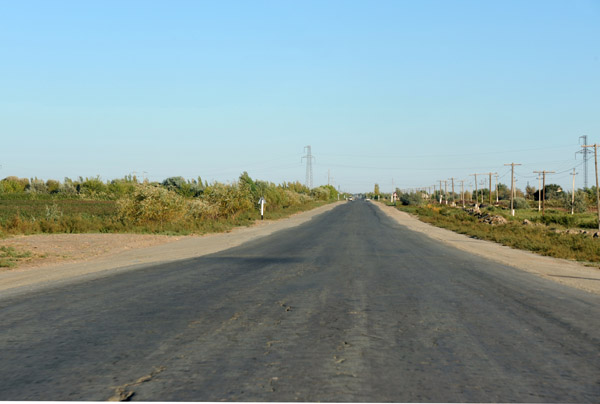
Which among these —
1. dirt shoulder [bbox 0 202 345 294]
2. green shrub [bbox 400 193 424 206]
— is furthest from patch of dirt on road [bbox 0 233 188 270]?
green shrub [bbox 400 193 424 206]

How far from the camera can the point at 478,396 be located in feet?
12.5

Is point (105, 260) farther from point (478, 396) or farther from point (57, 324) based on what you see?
point (478, 396)

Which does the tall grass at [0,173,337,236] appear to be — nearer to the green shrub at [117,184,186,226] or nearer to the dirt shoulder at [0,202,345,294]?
the green shrub at [117,184,186,226]

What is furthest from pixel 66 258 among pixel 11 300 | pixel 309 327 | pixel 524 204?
pixel 524 204

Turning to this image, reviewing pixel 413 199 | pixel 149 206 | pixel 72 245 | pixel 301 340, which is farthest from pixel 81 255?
pixel 413 199

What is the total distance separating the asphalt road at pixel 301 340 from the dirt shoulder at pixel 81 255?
1.96 metres

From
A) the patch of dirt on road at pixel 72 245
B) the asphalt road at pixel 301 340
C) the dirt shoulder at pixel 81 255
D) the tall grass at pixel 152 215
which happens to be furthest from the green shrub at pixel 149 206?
the asphalt road at pixel 301 340

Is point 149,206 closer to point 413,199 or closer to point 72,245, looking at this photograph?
point 72,245

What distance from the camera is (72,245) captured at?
18422 mm

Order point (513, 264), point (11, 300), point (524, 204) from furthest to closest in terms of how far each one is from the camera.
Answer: point (524, 204)
point (513, 264)
point (11, 300)

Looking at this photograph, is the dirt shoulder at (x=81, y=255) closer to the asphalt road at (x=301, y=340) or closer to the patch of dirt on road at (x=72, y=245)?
the patch of dirt on road at (x=72, y=245)

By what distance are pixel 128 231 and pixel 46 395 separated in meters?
22.7

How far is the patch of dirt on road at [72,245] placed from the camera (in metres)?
15.0

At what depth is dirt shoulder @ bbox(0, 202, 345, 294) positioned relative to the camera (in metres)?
11.3
